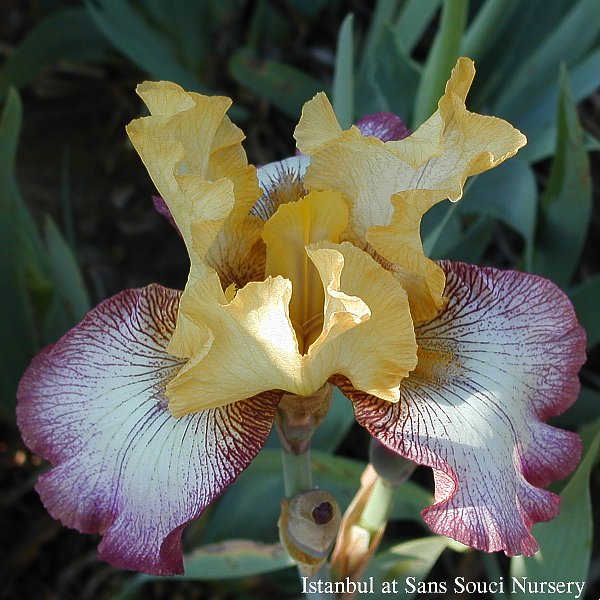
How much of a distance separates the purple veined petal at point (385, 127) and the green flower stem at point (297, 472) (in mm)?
380

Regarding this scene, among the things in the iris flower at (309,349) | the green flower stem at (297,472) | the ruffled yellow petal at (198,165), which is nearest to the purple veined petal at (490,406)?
the iris flower at (309,349)

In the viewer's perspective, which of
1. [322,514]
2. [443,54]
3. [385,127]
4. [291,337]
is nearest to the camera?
[291,337]

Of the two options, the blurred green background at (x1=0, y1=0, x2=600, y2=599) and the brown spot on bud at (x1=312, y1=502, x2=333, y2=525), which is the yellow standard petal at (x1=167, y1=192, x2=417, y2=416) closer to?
the brown spot on bud at (x1=312, y1=502, x2=333, y2=525)

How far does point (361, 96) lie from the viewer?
169 centimetres

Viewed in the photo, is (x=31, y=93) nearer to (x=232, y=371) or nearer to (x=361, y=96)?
(x=361, y=96)

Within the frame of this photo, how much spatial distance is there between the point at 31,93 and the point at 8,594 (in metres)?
1.20

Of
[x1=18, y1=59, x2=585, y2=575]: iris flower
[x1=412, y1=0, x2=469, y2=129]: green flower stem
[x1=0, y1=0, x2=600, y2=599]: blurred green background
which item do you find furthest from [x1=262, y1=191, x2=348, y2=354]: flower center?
[x1=412, y1=0, x2=469, y2=129]: green flower stem

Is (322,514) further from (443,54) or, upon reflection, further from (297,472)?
(443,54)

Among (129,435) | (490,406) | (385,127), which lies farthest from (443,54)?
(129,435)

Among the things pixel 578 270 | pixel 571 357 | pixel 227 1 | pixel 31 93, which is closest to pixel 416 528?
pixel 578 270

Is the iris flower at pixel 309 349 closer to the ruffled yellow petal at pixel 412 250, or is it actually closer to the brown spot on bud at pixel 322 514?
the ruffled yellow petal at pixel 412 250

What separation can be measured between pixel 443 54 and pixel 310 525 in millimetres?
706

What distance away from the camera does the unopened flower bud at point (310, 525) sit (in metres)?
0.86

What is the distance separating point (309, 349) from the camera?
74 centimetres
